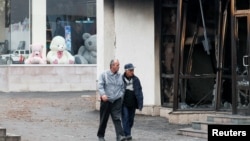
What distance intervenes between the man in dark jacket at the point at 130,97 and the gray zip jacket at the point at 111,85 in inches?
32.4

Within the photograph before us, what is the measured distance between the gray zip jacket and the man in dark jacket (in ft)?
2.70

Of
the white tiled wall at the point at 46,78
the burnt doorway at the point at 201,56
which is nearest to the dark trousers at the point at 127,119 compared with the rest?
the burnt doorway at the point at 201,56

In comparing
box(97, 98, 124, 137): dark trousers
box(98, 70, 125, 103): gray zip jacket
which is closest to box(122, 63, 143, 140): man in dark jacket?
box(97, 98, 124, 137): dark trousers

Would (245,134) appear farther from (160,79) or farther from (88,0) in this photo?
(88,0)

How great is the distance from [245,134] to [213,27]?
31.5 ft

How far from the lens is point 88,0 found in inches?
1255

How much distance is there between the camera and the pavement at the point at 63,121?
15.2m

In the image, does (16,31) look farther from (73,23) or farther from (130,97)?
(130,97)

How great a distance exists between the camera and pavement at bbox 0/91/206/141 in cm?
1517

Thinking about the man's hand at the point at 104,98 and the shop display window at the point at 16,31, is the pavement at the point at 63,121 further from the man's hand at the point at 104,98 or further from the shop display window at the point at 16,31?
the shop display window at the point at 16,31

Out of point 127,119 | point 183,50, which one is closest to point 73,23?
point 183,50

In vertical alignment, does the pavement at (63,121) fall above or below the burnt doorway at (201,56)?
below

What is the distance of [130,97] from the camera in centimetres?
1484

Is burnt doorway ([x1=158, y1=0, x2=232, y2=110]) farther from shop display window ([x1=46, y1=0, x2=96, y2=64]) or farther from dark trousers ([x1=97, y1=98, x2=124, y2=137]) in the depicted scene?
shop display window ([x1=46, y1=0, x2=96, y2=64])
